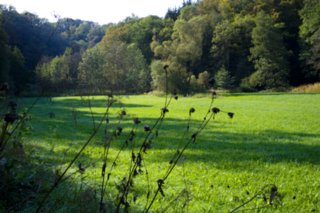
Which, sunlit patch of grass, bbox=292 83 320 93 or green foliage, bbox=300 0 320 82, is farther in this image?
green foliage, bbox=300 0 320 82

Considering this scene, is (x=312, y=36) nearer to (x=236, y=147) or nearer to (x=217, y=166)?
(x=236, y=147)

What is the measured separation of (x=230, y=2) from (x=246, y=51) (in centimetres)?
1440

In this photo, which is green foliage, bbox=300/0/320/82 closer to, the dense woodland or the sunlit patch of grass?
the dense woodland

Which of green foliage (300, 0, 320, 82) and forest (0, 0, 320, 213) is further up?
green foliage (300, 0, 320, 82)

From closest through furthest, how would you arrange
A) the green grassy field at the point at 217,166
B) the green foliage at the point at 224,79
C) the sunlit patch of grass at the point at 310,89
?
the green grassy field at the point at 217,166 < the sunlit patch of grass at the point at 310,89 < the green foliage at the point at 224,79

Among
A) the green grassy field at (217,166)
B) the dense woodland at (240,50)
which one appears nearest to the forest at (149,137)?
the green grassy field at (217,166)

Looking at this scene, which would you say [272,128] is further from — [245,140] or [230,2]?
[230,2]

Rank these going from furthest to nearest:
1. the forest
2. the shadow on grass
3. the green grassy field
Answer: the shadow on grass
the green grassy field
the forest

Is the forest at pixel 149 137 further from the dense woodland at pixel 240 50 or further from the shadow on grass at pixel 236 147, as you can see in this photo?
the dense woodland at pixel 240 50

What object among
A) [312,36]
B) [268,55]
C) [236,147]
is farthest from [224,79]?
[236,147]

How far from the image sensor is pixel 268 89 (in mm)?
49250

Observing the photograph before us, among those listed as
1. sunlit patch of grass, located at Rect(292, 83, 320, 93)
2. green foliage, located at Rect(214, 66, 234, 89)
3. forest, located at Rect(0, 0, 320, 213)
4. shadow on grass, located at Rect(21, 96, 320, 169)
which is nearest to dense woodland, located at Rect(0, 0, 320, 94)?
green foliage, located at Rect(214, 66, 234, 89)

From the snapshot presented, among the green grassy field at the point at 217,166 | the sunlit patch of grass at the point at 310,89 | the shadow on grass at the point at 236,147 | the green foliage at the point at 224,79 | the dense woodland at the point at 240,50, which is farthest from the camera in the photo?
the green foliage at the point at 224,79

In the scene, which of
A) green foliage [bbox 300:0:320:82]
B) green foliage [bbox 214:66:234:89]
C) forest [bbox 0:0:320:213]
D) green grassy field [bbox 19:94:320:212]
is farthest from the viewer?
green foliage [bbox 214:66:234:89]
